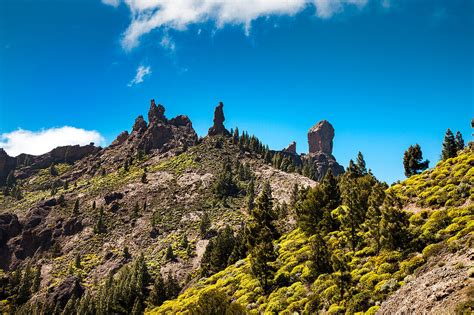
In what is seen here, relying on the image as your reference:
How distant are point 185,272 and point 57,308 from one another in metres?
32.5

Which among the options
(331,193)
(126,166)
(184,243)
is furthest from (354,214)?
(126,166)

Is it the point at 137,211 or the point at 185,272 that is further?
the point at 137,211

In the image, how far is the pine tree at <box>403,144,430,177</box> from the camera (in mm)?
65750

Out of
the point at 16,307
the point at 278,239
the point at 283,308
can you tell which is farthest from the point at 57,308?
the point at 283,308

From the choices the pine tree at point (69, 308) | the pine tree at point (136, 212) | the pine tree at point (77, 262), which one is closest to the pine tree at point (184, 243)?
the pine tree at point (136, 212)

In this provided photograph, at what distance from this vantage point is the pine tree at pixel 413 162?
6575cm

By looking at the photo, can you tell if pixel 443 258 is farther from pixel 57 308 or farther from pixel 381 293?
pixel 57 308

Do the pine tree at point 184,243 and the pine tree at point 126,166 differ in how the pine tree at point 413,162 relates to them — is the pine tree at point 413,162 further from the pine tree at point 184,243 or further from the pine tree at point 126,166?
the pine tree at point 126,166

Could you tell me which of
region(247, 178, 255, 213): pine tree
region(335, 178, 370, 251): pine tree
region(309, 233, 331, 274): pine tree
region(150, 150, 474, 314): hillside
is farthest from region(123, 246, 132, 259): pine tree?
region(309, 233, 331, 274): pine tree

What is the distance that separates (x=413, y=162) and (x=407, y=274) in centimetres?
4407

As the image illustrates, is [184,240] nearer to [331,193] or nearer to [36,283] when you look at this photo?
[36,283]

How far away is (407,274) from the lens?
90.9 feet

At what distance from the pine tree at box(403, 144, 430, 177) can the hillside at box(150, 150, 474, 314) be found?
18280 mm

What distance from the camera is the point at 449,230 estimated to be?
29.9 m
